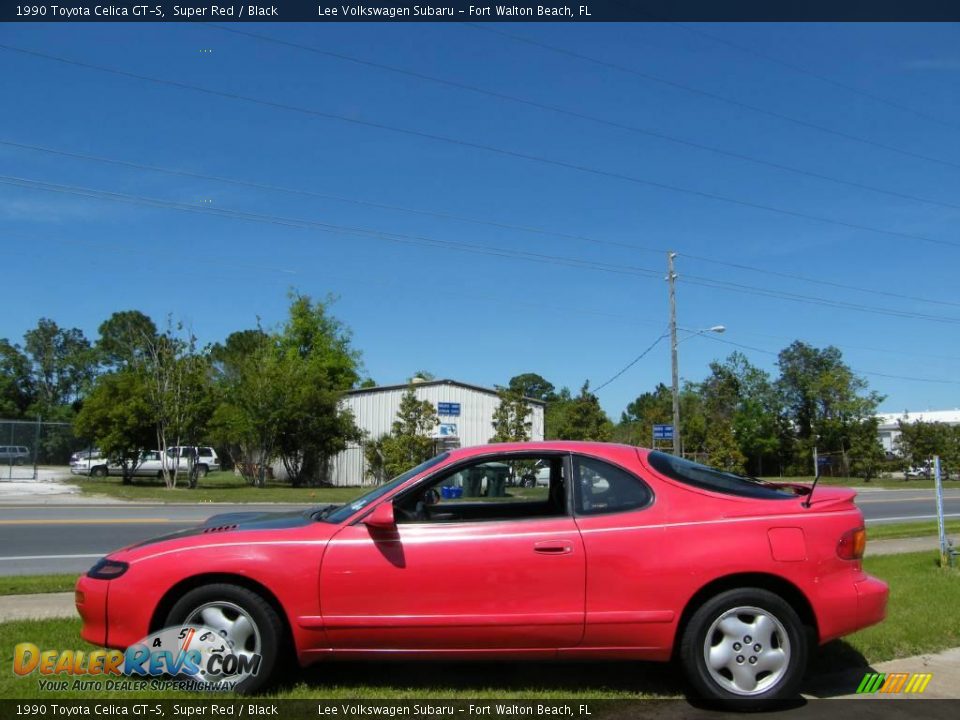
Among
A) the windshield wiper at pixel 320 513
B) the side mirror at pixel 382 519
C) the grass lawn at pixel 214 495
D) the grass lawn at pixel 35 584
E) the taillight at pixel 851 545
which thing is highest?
the side mirror at pixel 382 519

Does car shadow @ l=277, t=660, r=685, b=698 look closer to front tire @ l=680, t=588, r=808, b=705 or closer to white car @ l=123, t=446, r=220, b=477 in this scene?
front tire @ l=680, t=588, r=808, b=705

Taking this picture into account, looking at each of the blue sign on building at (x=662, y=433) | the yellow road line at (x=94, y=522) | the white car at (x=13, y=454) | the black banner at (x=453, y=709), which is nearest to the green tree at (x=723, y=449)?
the blue sign on building at (x=662, y=433)

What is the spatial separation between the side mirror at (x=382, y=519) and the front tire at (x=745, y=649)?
5.99ft

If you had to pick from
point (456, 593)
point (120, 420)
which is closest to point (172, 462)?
point (120, 420)

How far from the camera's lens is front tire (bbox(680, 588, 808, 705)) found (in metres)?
4.48

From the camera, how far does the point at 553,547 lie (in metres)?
4.53

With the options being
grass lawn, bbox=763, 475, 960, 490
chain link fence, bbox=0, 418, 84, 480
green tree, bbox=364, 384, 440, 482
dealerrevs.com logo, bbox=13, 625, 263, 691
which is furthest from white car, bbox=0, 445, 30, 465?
grass lawn, bbox=763, 475, 960, 490

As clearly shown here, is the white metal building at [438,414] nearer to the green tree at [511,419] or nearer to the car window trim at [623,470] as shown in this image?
the green tree at [511,419]

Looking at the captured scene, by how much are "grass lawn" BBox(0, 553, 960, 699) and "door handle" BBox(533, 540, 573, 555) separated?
876 millimetres

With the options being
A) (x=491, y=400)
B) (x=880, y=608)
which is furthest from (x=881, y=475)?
→ (x=880, y=608)

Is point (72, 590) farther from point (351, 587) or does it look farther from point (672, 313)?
point (672, 313)

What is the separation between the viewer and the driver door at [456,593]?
14.7 feet

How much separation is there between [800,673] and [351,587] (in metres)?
2.63

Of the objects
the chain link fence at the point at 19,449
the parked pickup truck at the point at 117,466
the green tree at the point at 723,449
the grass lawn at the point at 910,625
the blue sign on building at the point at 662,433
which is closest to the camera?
the grass lawn at the point at 910,625
